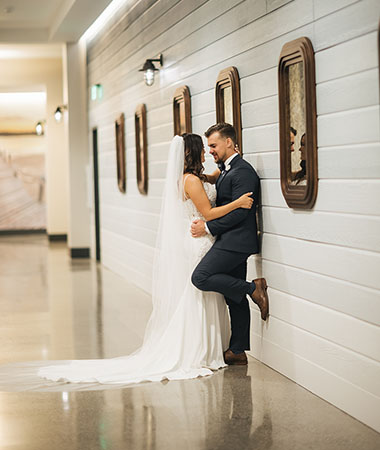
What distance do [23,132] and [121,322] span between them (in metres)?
14.0

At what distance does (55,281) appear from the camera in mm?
10242

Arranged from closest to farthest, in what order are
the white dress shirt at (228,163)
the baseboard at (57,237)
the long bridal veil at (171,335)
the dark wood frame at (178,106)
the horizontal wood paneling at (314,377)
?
the horizontal wood paneling at (314,377) < the long bridal veil at (171,335) < the white dress shirt at (228,163) < the dark wood frame at (178,106) < the baseboard at (57,237)

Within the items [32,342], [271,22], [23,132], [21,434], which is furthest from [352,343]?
[23,132]

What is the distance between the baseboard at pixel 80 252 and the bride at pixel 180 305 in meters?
8.04

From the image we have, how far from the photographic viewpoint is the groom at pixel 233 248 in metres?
5.11

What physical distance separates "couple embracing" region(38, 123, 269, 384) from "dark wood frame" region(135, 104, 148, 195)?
136 inches

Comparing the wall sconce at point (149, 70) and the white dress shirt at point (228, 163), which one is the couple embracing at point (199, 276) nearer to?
the white dress shirt at point (228, 163)

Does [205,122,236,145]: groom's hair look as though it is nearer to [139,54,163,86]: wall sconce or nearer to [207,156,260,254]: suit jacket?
[207,156,260,254]: suit jacket

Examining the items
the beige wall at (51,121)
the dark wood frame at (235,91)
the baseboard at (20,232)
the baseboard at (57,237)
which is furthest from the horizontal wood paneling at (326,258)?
the baseboard at (20,232)

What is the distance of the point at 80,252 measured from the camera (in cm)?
1340

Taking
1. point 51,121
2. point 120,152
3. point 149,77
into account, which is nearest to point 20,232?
point 51,121

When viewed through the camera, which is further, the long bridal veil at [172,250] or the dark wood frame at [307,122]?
the long bridal veil at [172,250]

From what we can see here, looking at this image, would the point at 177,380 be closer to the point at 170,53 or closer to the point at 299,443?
the point at 299,443

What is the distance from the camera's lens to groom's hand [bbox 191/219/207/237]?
5246mm
